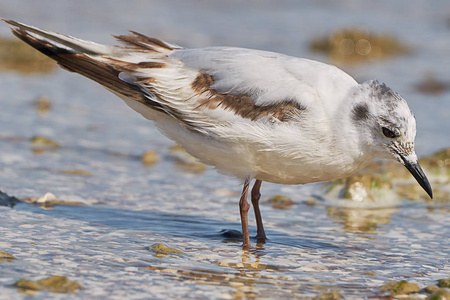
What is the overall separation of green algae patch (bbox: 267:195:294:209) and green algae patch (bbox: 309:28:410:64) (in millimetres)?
6655

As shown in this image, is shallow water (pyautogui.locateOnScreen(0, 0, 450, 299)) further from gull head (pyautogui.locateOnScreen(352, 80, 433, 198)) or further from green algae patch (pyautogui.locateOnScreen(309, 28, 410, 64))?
green algae patch (pyautogui.locateOnScreen(309, 28, 410, 64))

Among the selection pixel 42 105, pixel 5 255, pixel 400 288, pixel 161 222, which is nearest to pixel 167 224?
pixel 161 222

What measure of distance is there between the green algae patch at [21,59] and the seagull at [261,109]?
5.01m

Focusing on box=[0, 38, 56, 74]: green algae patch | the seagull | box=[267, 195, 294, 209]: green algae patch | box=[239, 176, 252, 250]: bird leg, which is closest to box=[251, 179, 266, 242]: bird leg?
the seagull

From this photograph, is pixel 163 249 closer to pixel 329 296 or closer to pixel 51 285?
pixel 51 285

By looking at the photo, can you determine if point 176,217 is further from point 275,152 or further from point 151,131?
point 151,131

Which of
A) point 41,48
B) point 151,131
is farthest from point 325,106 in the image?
point 151,131

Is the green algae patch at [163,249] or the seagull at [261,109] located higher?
the seagull at [261,109]

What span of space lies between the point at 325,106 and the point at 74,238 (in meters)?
1.75

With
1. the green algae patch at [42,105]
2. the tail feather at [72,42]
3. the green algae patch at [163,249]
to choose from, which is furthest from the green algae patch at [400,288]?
the green algae patch at [42,105]

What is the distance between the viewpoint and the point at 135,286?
3904 mm

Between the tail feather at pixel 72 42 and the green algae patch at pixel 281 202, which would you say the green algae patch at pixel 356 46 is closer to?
the green algae patch at pixel 281 202

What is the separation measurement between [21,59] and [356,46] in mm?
5504

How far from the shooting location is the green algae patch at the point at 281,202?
5992 millimetres
